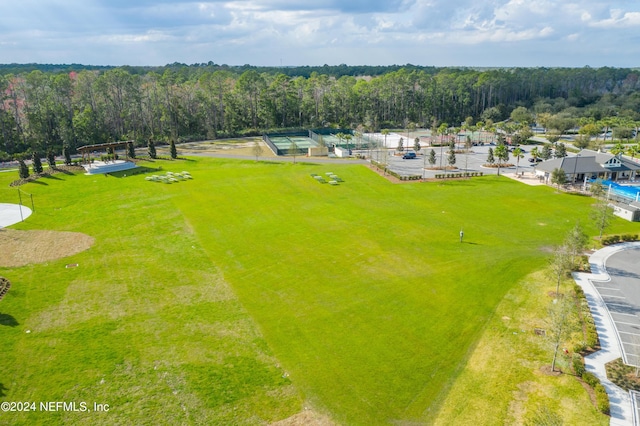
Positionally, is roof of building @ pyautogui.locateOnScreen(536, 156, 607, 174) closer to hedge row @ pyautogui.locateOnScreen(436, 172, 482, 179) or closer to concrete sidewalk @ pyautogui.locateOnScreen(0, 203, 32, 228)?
hedge row @ pyautogui.locateOnScreen(436, 172, 482, 179)

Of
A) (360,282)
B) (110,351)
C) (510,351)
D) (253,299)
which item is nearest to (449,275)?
(360,282)

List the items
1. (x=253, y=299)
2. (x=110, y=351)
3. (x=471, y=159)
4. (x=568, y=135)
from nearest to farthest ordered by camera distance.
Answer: (x=110, y=351), (x=253, y=299), (x=471, y=159), (x=568, y=135)

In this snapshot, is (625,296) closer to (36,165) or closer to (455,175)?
(455,175)

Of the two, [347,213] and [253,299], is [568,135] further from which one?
[253,299]

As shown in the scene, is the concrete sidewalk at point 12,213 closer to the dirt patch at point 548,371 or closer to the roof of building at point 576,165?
the dirt patch at point 548,371

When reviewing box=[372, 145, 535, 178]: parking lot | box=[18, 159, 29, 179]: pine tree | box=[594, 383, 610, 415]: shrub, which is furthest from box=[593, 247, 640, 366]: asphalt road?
box=[18, 159, 29, 179]: pine tree
